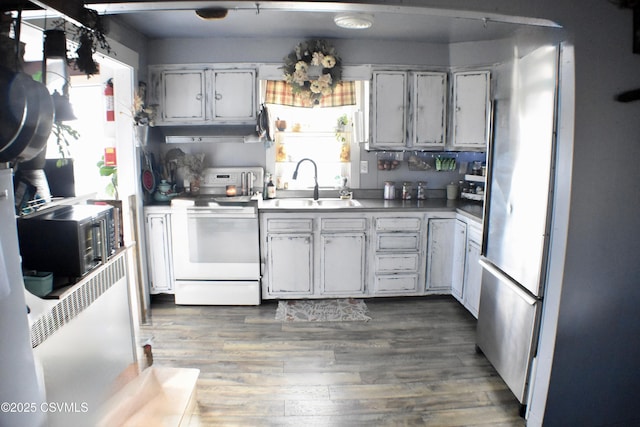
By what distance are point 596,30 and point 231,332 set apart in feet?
9.75

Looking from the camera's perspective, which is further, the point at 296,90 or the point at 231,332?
the point at 296,90

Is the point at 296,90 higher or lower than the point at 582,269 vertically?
higher

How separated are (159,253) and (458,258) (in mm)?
2753

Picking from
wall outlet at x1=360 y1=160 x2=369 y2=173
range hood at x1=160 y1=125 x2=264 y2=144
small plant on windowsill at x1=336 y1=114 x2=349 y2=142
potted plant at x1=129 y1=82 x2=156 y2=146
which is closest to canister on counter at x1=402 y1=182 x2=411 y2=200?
wall outlet at x1=360 y1=160 x2=369 y2=173

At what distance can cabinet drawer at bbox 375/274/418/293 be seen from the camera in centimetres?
367

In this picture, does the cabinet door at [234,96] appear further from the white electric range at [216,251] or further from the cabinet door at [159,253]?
the cabinet door at [159,253]

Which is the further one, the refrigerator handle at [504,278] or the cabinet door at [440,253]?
the cabinet door at [440,253]

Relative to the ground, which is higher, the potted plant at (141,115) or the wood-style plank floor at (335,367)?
the potted plant at (141,115)

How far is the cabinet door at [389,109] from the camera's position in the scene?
3.75 metres

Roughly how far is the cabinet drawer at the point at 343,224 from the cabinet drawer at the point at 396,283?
1.72ft

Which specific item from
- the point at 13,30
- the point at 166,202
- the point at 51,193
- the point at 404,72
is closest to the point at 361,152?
the point at 404,72

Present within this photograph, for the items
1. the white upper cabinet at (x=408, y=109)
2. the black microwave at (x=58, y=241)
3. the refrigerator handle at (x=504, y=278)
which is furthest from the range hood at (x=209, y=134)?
the refrigerator handle at (x=504, y=278)

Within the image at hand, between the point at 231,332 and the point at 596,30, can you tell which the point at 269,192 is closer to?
the point at 231,332

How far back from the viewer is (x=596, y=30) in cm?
175
